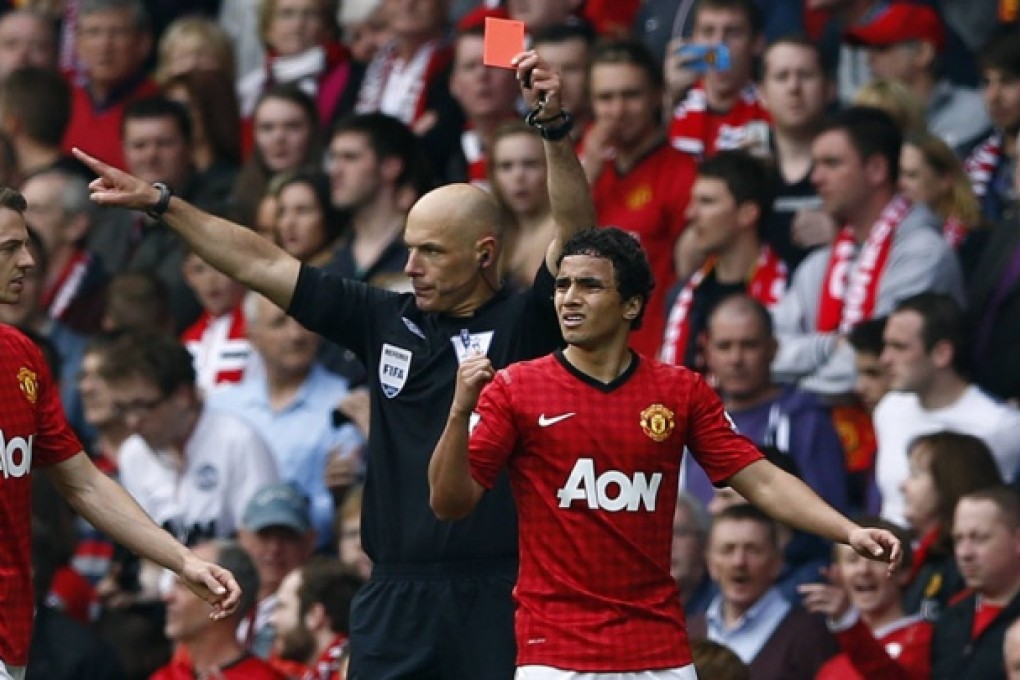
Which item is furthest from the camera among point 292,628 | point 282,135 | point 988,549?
point 282,135

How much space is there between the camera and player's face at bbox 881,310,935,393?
11320 millimetres

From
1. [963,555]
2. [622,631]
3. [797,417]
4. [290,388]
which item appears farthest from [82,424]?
[622,631]

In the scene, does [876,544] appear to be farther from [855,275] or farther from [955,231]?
[955,231]

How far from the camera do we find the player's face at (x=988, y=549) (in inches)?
395

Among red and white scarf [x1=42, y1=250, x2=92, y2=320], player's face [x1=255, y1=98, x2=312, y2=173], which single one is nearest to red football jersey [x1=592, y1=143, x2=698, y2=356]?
player's face [x1=255, y1=98, x2=312, y2=173]

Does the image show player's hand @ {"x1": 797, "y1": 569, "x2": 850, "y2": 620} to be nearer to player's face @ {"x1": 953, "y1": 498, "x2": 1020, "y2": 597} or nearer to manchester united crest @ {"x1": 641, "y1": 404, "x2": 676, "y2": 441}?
player's face @ {"x1": 953, "y1": 498, "x2": 1020, "y2": 597}

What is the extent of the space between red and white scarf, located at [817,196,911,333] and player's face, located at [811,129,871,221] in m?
0.13

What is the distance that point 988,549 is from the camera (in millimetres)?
10047

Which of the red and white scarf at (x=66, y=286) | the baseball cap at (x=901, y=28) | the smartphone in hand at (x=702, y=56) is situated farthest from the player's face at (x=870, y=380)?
the red and white scarf at (x=66, y=286)

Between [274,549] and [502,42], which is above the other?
[502,42]

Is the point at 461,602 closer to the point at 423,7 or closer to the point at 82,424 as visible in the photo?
the point at 82,424

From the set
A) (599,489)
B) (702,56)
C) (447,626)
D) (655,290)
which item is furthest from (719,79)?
(599,489)

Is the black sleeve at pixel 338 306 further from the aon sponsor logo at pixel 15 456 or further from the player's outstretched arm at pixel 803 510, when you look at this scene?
the player's outstretched arm at pixel 803 510

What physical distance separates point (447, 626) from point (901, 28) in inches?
235
